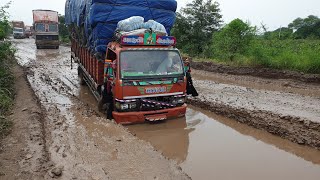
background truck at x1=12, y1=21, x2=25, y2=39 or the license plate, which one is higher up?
background truck at x1=12, y1=21, x2=25, y2=39

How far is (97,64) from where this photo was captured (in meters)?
7.80

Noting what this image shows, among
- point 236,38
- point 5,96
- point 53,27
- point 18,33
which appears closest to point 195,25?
point 236,38

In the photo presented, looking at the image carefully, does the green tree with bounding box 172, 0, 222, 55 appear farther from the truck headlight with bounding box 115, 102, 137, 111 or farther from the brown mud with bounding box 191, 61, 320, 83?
the truck headlight with bounding box 115, 102, 137, 111

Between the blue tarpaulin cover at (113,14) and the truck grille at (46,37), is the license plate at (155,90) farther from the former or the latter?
the truck grille at (46,37)

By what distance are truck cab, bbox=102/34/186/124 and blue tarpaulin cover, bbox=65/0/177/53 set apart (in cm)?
63

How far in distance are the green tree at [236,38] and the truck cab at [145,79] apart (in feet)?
32.2

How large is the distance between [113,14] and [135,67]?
1.66 meters

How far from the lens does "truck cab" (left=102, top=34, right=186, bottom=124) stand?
21.1ft

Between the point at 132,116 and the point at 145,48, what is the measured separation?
1488mm

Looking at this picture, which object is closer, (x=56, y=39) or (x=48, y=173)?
(x=48, y=173)

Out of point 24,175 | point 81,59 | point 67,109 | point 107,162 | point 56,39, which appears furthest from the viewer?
point 56,39

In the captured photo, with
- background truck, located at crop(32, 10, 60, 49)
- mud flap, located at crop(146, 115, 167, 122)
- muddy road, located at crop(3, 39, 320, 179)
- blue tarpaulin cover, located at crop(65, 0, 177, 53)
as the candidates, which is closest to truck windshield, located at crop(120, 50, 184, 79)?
mud flap, located at crop(146, 115, 167, 122)

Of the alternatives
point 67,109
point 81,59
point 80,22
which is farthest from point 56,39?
point 67,109

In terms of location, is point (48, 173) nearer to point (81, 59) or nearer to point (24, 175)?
point (24, 175)
